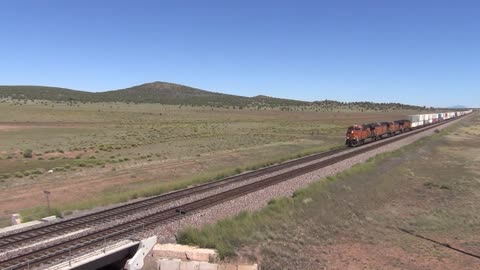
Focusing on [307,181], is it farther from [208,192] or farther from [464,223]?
[464,223]

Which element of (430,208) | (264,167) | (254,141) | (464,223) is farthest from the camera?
(254,141)

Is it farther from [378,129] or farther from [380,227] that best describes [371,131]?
[380,227]

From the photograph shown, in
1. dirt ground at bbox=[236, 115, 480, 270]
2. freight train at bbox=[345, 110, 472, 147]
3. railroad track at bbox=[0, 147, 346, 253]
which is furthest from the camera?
freight train at bbox=[345, 110, 472, 147]

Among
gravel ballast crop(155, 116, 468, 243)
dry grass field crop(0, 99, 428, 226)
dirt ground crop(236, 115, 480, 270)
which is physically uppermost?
gravel ballast crop(155, 116, 468, 243)

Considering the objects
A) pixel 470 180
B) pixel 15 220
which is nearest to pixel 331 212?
pixel 15 220

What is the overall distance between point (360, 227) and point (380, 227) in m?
1.10

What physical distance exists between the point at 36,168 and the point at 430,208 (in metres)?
32.1

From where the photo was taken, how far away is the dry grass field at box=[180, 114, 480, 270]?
684 inches

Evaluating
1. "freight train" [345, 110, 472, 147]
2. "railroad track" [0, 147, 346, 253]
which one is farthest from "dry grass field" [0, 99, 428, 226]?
"freight train" [345, 110, 472, 147]

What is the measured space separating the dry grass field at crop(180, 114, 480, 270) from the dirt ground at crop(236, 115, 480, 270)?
0.04m

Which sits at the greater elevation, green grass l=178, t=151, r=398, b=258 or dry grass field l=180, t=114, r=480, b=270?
green grass l=178, t=151, r=398, b=258

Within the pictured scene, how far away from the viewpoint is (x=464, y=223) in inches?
912

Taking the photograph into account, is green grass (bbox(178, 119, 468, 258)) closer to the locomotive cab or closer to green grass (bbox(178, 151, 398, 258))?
green grass (bbox(178, 151, 398, 258))

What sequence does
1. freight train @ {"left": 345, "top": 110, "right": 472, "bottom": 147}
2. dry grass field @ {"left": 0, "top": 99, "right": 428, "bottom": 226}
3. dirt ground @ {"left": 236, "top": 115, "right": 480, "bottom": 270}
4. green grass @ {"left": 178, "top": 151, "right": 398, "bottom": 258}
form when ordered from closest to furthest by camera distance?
1. green grass @ {"left": 178, "top": 151, "right": 398, "bottom": 258}
2. dirt ground @ {"left": 236, "top": 115, "right": 480, "bottom": 270}
3. dry grass field @ {"left": 0, "top": 99, "right": 428, "bottom": 226}
4. freight train @ {"left": 345, "top": 110, "right": 472, "bottom": 147}
